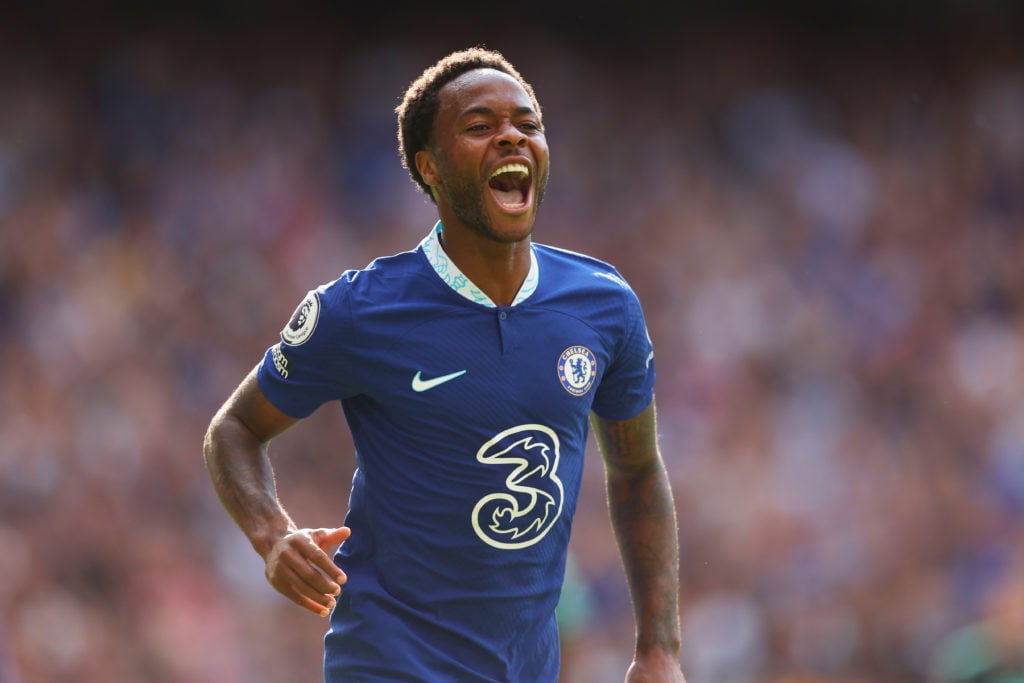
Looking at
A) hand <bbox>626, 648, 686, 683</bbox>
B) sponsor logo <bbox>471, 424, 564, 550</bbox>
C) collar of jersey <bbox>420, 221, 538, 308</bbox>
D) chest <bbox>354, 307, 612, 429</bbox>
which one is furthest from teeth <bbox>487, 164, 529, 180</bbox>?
hand <bbox>626, 648, 686, 683</bbox>

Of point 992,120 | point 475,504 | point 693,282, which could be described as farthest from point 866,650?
point 475,504

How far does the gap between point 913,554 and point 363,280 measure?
28.1 feet

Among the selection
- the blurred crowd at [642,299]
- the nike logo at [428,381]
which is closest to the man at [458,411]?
the nike logo at [428,381]

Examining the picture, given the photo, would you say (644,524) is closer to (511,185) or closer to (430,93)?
(511,185)

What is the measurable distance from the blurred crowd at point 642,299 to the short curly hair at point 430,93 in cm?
564

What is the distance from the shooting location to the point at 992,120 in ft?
46.0

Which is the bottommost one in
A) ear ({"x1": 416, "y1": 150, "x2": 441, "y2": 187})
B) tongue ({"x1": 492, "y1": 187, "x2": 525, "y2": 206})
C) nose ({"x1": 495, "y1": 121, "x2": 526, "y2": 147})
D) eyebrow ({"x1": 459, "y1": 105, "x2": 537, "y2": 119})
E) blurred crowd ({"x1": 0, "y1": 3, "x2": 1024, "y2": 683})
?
blurred crowd ({"x1": 0, "y1": 3, "x2": 1024, "y2": 683})

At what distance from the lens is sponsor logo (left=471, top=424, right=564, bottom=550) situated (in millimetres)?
3551

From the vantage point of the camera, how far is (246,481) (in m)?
3.63

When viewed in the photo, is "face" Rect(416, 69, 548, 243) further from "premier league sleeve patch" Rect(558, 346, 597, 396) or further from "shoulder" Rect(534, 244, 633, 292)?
"premier league sleeve patch" Rect(558, 346, 597, 396)

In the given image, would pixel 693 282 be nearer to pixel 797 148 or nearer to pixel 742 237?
pixel 742 237

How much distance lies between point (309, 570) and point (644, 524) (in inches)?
42.5

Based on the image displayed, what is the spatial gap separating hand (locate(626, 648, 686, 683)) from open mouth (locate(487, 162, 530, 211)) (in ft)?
3.99

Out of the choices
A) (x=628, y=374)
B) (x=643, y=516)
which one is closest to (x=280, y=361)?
(x=628, y=374)
